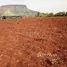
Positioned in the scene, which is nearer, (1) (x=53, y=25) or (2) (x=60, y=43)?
(2) (x=60, y=43)

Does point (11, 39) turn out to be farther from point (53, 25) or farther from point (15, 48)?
point (53, 25)

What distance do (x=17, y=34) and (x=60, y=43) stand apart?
292 cm

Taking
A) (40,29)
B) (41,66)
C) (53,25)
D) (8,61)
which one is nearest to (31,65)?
(41,66)

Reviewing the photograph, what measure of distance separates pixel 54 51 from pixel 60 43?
109 cm

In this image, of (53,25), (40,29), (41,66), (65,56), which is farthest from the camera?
(53,25)

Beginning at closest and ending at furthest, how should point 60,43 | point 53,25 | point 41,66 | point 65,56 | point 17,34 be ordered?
point 41,66, point 65,56, point 60,43, point 17,34, point 53,25

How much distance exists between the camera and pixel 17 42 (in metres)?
11.0

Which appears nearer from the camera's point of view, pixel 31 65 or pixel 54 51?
pixel 31 65

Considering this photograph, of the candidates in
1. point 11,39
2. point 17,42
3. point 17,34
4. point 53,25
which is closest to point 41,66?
point 17,42

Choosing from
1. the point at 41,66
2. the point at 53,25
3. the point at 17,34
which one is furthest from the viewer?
the point at 53,25

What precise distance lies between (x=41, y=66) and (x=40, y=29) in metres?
5.39

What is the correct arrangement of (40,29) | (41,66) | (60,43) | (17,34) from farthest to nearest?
(40,29), (17,34), (60,43), (41,66)

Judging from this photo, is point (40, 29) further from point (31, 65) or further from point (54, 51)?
point (31, 65)

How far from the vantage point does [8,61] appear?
9102 mm
